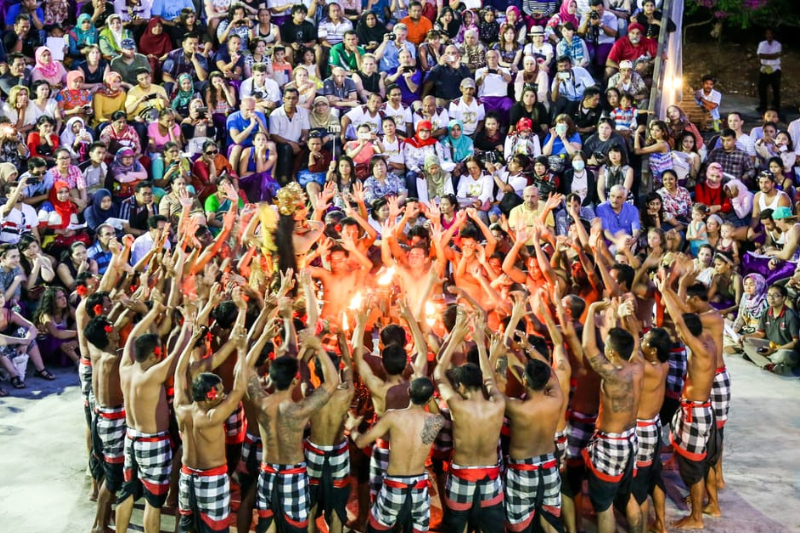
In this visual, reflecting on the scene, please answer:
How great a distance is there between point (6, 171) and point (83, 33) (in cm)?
318

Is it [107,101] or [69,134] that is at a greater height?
[107,101]

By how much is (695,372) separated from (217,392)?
A: 136 inches

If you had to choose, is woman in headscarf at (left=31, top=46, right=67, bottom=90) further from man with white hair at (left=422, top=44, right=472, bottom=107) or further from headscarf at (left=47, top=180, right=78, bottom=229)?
man with white hair at (left=422, top=44, right=472, bottom=107)

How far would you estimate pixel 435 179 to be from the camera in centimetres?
1338

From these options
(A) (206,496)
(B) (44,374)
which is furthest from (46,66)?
(A) (206,496)

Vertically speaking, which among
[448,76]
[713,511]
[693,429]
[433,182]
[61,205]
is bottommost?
[713,511]

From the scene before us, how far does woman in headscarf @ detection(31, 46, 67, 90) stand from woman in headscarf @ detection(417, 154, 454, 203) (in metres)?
4.97

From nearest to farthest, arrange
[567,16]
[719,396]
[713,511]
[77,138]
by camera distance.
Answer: [713,511]
[719,396]
[77,138]
[567,16]

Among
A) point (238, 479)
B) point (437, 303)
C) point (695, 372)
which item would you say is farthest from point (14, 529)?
point (695, 372)

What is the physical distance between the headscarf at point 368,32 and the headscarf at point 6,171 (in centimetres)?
557

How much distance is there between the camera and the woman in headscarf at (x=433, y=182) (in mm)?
13332

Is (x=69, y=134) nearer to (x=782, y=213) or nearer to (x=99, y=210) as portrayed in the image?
(x=99, y=210)

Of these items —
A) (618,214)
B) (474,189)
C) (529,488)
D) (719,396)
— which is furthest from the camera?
(474,189)

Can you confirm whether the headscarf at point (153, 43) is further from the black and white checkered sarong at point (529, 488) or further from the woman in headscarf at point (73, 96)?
the black and white checkered sarong at point (529, 488)
